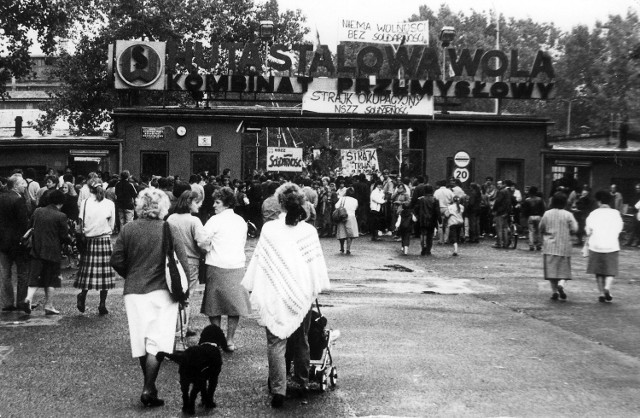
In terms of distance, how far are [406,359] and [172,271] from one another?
10.1ft

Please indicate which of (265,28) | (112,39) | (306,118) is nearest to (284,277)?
(306,118)

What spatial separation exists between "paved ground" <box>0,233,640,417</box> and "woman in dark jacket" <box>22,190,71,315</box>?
45 cm

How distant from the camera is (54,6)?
3180 centimetres

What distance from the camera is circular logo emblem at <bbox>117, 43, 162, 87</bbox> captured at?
2956cm

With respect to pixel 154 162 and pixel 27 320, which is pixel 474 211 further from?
pixel 27 320

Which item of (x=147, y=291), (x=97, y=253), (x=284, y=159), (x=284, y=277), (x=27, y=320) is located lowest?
(x=27, y=320)

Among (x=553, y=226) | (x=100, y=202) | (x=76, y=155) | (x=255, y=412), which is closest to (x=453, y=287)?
(x=553, y=226)

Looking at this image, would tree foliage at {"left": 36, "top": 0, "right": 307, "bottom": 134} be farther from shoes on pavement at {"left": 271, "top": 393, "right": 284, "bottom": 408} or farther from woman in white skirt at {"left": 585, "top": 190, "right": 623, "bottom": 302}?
shoes on pavement at {"left": 271, "top": 393, "right": 284, "bottom": 408}

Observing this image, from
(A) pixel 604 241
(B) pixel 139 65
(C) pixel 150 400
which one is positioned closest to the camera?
(C) pixel 150 400

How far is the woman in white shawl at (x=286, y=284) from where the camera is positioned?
7266 millimetres

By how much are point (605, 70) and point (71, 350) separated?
6708 cm

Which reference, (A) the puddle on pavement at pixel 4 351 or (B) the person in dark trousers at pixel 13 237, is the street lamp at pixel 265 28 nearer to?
(B) the person in dark trousers at pixel 13 237

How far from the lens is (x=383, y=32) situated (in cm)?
3197

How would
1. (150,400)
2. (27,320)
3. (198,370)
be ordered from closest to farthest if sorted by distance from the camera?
(198,370)
(150,400)
(27,320)
